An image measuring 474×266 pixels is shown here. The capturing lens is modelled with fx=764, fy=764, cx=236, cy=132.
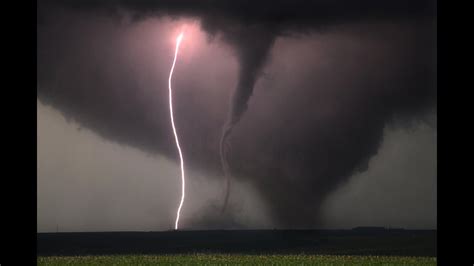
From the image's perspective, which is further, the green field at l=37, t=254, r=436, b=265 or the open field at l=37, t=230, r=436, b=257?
the open field at l=37, t=230, r=436, b=257

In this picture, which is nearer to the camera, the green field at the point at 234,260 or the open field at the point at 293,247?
the green field at the point at 234,260

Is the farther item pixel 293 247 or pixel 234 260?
pixel 293 247
